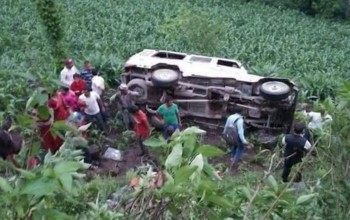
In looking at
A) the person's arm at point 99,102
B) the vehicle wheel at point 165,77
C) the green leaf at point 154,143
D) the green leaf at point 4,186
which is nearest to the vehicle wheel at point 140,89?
the vehicle wheel at point 165,77

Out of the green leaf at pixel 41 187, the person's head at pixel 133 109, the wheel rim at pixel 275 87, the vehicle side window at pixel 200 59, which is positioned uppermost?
the green leaf at pixel 41 187

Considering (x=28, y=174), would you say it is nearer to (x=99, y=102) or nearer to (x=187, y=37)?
(x=99, y=102)

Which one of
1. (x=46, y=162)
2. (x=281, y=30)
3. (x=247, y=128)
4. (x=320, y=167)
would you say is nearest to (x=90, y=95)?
(x=247, y=128)

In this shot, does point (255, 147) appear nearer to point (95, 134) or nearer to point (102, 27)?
point (95, 134)

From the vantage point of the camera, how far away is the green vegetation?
7.49ft

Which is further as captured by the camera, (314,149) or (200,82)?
(200,82)

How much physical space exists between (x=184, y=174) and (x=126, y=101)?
9824mm

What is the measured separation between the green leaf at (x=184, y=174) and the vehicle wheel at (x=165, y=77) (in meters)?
10.3

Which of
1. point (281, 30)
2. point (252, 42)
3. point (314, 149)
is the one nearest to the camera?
point (314, 149)

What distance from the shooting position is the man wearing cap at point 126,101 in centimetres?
1200

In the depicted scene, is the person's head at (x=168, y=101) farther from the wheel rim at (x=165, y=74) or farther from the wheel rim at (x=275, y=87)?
the wheel rim at (x=275, y=87)

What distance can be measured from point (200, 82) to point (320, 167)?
955cm

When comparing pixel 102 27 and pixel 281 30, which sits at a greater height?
pixel 102 27

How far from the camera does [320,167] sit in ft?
11.3
